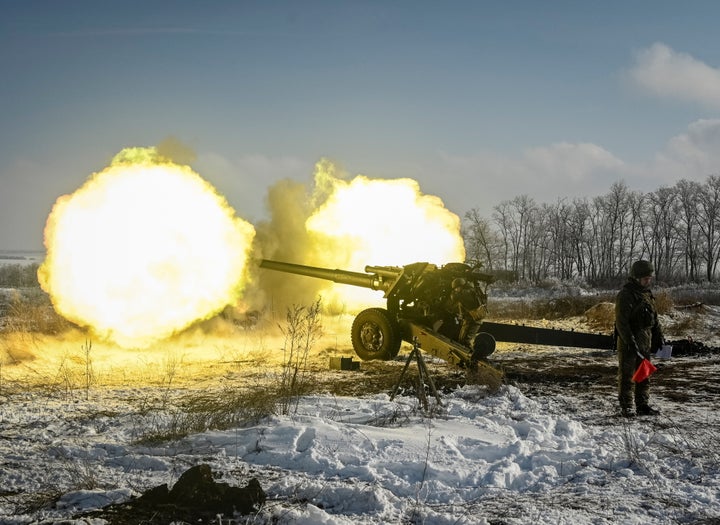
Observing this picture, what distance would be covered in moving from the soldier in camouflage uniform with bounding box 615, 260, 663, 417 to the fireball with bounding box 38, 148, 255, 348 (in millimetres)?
8004

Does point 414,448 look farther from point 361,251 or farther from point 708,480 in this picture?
point 361,251

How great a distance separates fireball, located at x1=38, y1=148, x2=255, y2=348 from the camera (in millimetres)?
11320

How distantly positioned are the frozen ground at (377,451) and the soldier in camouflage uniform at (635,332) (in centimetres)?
35

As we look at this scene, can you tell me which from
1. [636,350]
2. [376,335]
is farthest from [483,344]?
[636,350]

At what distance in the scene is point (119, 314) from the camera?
11711 millimetres

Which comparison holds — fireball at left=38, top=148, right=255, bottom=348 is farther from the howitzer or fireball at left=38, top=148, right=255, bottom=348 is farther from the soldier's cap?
the soldier's cap

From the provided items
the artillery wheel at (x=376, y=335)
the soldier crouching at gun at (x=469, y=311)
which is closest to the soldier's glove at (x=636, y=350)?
the soldier crouching at gun at (x=469, y=311)

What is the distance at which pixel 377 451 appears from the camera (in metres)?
5.61

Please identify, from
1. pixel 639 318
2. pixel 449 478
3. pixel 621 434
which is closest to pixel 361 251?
pixel 639 318

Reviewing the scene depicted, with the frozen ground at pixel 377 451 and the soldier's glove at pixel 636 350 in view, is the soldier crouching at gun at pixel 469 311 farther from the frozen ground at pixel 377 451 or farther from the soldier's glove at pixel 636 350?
the soldier's glove at pixel 636 350

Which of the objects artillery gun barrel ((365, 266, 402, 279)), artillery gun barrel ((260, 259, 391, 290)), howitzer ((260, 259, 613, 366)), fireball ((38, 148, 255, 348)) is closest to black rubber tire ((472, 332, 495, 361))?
howitzer ((260, 259, 613, 366))

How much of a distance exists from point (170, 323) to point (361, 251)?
15.7 feet

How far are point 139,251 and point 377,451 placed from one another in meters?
7.73

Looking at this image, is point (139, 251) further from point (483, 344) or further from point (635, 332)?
point (635, 332)
